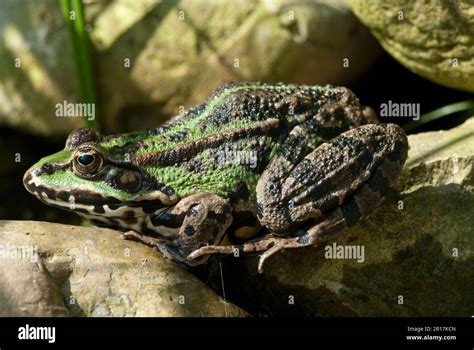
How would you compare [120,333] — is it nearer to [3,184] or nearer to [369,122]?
[369,122]

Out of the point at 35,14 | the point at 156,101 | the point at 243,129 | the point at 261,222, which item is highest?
the point at 35,14

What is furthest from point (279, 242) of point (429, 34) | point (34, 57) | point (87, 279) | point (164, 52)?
point (34, 57)

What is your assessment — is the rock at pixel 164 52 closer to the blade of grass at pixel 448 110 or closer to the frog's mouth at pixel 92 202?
the blade of grass at pixel 448 110

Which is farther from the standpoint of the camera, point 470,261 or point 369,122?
point 369,122

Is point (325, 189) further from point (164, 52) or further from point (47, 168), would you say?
point (164, 52)

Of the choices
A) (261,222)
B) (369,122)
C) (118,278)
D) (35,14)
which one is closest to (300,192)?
(261,222)

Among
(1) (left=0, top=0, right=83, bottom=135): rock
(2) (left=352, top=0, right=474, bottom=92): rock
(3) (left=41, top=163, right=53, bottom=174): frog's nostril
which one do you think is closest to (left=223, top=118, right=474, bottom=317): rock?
(2) (left=352, top=0, right=474, bottom=92): rock

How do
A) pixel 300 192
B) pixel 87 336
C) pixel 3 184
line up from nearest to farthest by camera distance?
pixel 87 336 < pixel 300 192 < pixel 3 184

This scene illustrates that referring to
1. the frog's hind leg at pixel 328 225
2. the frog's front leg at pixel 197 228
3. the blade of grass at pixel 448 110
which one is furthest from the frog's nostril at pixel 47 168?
the blade of grass at pixel 448 110
